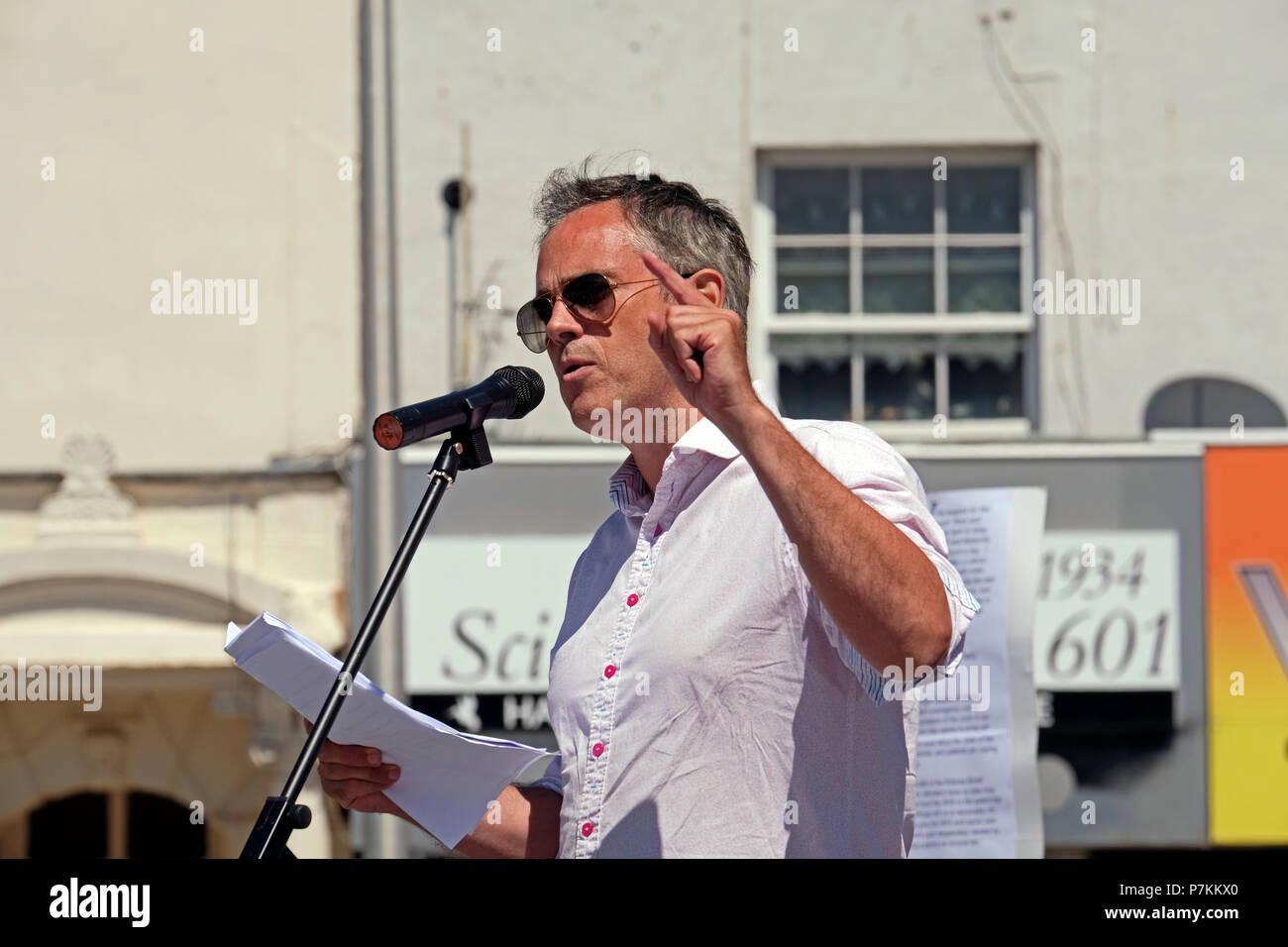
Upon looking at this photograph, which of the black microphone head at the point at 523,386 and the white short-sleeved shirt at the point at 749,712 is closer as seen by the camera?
the white short-sleeved shirt at the point at 749,712

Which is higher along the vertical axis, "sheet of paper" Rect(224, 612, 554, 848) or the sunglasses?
the sunglasses

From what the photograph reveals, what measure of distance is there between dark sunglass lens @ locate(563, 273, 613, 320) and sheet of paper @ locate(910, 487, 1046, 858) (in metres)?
2.41

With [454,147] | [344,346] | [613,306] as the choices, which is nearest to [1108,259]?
[454,147]

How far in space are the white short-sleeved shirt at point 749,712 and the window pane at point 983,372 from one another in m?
6.13

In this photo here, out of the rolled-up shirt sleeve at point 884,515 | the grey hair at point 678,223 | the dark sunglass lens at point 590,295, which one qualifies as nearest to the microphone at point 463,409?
the dark sunglass lens at point 590,295

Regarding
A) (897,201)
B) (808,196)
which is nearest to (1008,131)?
(897,201)

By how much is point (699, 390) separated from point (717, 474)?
419 mm

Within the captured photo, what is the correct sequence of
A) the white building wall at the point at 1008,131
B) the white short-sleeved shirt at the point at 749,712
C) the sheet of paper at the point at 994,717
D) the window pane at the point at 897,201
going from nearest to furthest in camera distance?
the white short-sleeved shirt at the point at 749,712
the sheet of paper at the point at 994,717
the white building wall at the point at 1008,131
the window pane at the point at 897,201

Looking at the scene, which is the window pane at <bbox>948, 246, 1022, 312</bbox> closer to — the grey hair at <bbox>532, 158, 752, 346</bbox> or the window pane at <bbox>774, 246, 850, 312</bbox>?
the window pane at <bbox>774, 246, 850, 312</bbox>

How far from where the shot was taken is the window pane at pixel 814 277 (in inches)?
319

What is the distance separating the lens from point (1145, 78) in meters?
8.04

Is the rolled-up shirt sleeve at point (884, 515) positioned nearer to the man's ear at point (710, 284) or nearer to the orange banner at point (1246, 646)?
the man's ear at point (710, 284)

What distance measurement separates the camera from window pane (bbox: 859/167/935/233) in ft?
26.6

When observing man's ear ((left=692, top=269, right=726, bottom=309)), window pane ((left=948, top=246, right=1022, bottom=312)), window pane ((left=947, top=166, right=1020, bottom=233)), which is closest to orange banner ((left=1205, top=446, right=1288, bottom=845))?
window pane ((left=948, top=246, right=1022, bottom=312))
